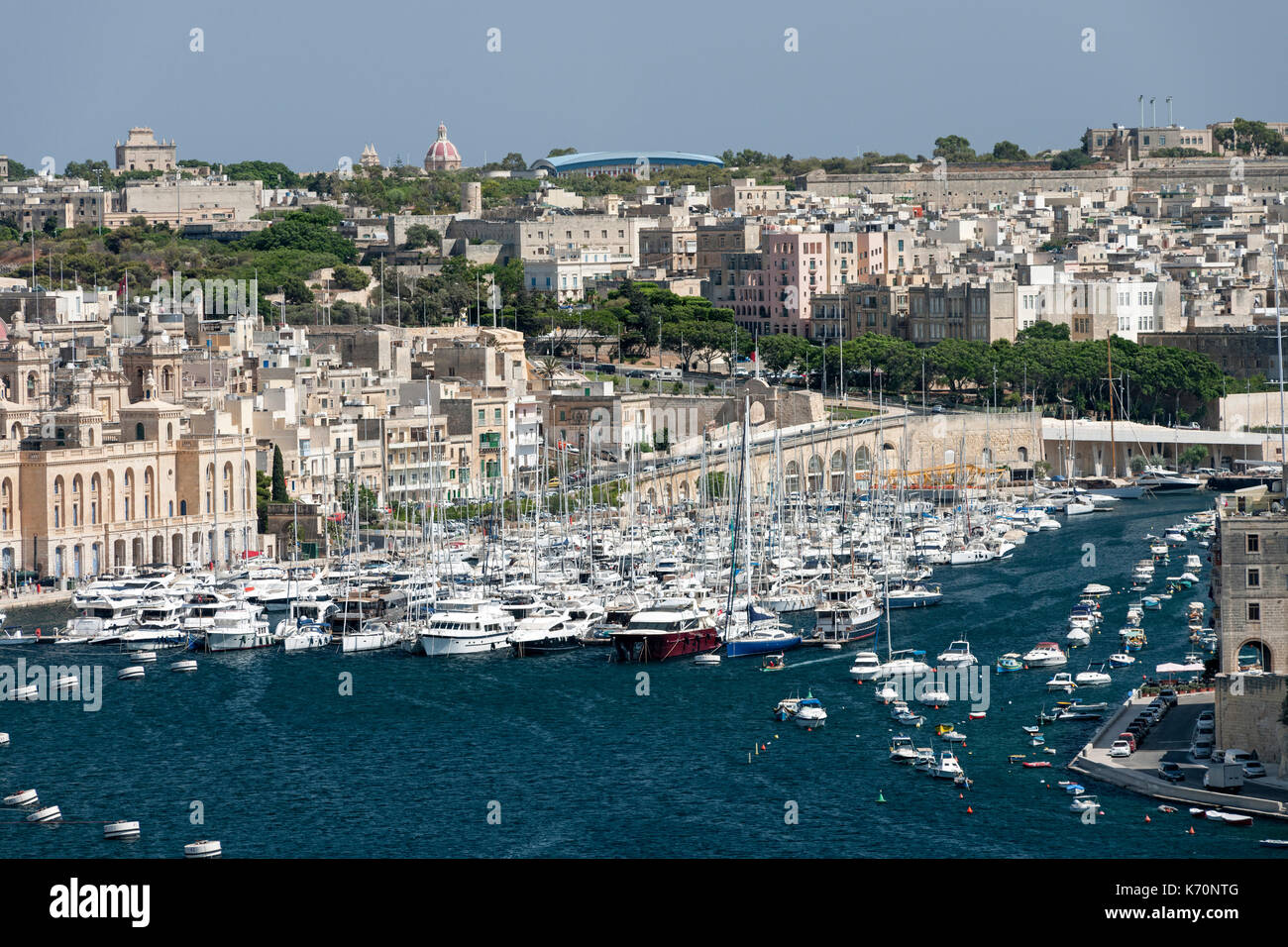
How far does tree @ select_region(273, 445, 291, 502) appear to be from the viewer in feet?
141

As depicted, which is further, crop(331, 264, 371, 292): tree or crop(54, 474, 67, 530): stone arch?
crop(331, 264, 371, 292): tree

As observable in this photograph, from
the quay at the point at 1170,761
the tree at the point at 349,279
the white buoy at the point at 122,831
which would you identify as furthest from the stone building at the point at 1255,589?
the tree at the point at 349,279

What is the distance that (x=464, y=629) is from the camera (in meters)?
32.5

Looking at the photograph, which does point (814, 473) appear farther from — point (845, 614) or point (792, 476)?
point (845, 614)

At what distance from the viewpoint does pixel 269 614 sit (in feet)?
118

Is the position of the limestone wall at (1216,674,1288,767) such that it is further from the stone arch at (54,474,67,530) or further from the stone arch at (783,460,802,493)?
the stone arch at (783,460,802,493)

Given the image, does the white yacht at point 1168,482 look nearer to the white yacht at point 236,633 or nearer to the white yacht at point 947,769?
the white yacht at point 236,633

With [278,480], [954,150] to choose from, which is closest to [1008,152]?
[954,150]

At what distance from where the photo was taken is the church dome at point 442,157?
11475cm

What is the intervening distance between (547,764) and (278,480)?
2009 centimetres

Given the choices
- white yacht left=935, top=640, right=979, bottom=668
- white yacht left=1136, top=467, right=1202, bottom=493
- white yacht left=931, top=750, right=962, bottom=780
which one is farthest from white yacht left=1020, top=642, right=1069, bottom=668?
white yacht left=1136, top=467, right=1202, bottom=493

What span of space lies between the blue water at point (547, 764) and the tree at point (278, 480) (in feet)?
35.4

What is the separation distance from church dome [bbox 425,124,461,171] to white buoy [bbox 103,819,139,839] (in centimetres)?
9522
